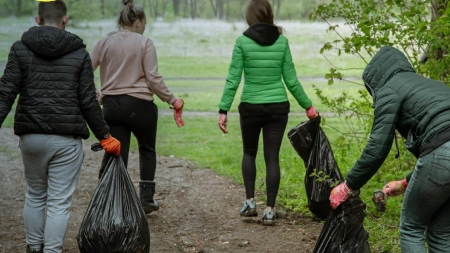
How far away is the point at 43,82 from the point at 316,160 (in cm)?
249

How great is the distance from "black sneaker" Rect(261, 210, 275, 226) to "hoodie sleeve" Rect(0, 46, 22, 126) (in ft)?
8.61

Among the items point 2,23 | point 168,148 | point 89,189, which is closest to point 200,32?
point 2,23

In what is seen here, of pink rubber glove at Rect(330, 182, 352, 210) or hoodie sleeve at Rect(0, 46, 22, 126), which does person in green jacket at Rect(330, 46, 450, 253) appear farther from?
hoodie sleeve at Rect(0, 46, 22, 126)

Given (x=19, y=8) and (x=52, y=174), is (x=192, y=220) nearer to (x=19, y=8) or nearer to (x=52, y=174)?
(x=52, y=174)

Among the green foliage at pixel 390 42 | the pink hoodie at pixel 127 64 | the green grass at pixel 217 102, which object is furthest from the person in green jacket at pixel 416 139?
the pink hoodie at pixel 127 64

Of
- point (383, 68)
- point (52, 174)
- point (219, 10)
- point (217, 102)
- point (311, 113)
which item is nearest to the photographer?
point (383, 68)

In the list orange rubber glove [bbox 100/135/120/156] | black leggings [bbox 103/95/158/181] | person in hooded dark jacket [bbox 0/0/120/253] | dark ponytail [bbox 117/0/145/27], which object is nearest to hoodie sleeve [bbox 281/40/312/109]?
black leggings [bbox 103/95/158/181]

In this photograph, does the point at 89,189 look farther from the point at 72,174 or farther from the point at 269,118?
the point at 72,174

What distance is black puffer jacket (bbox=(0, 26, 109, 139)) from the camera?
4750 millimetres

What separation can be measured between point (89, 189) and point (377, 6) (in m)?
3.59

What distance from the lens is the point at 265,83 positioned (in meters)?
6.47

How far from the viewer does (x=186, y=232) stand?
20.9 ft

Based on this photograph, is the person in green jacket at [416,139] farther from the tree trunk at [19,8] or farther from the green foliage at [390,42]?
the tree trunk at [19,8]

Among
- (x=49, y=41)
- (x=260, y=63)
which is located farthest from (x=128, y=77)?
(x=49, y=41)
